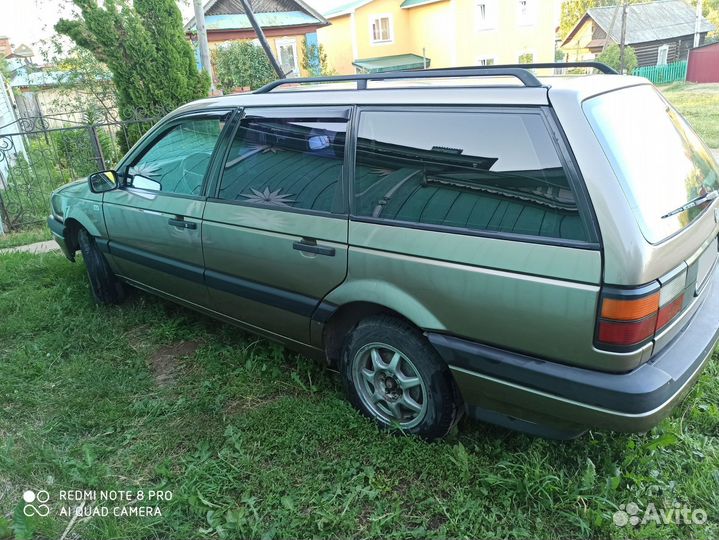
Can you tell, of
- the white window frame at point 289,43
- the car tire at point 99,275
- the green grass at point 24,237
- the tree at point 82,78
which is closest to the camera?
the car tire at point 99,275

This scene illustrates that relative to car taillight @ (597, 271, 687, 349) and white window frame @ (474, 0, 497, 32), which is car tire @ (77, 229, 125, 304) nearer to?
car taillight @ (597, 271, 687, 349)

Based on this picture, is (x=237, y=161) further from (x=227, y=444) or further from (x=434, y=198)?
(x=227, y=444)

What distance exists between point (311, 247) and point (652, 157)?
5.28 feet

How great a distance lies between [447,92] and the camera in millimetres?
2410

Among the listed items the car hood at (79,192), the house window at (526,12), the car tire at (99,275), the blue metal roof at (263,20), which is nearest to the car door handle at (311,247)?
the car hood at (79,192)

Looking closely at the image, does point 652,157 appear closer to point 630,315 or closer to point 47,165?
point 630,315

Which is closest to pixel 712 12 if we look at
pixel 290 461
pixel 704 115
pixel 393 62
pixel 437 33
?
pixel 437 33

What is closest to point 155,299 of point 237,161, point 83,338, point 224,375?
point 83,338

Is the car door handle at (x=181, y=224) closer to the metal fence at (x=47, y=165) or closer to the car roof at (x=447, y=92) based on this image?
the car roof at (x=447, y=92)

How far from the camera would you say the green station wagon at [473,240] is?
78.9 inches

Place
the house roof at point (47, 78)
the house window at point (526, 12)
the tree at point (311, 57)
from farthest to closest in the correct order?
the house window at point (526, 12) → the tree at point (311, 57) → the house roof at point (47, 78)

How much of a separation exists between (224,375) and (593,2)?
6048 centimetres

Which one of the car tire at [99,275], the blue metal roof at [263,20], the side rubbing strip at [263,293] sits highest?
the blue metal roof at [263,20]

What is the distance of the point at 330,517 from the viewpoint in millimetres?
2330
